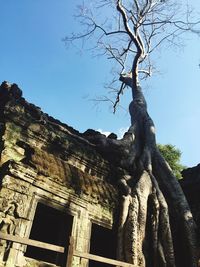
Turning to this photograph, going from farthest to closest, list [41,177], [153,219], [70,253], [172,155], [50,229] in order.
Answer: [172,155], [50,229], [153,219], [41,177], [70,253]

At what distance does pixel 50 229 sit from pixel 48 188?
1491mm

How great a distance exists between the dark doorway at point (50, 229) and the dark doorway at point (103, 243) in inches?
28.0

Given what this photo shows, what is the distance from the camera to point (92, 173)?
18.3ft

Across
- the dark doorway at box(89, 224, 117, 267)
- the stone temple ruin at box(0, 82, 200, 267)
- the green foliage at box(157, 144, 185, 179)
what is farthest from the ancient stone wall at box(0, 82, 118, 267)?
A: the green foliage at box(157, 144, 185, 179)

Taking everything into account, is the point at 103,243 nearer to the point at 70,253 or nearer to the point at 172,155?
the point at 70,253

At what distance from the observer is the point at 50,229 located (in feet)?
17.9

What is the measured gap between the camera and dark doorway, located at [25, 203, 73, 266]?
4.51 metres

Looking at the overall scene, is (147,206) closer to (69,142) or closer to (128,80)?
(69,142)

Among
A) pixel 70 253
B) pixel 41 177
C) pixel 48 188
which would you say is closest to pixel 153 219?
pixel 48 188

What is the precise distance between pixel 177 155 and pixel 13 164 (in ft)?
35.1

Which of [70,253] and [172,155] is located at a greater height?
[172,155]

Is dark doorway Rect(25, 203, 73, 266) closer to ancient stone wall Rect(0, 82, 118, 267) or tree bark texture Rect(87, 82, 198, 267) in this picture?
ancient stone wall Rect(0, 82, 118, 267)

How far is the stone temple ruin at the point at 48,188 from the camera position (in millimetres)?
3838

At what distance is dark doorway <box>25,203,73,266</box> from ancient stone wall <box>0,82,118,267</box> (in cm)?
16
